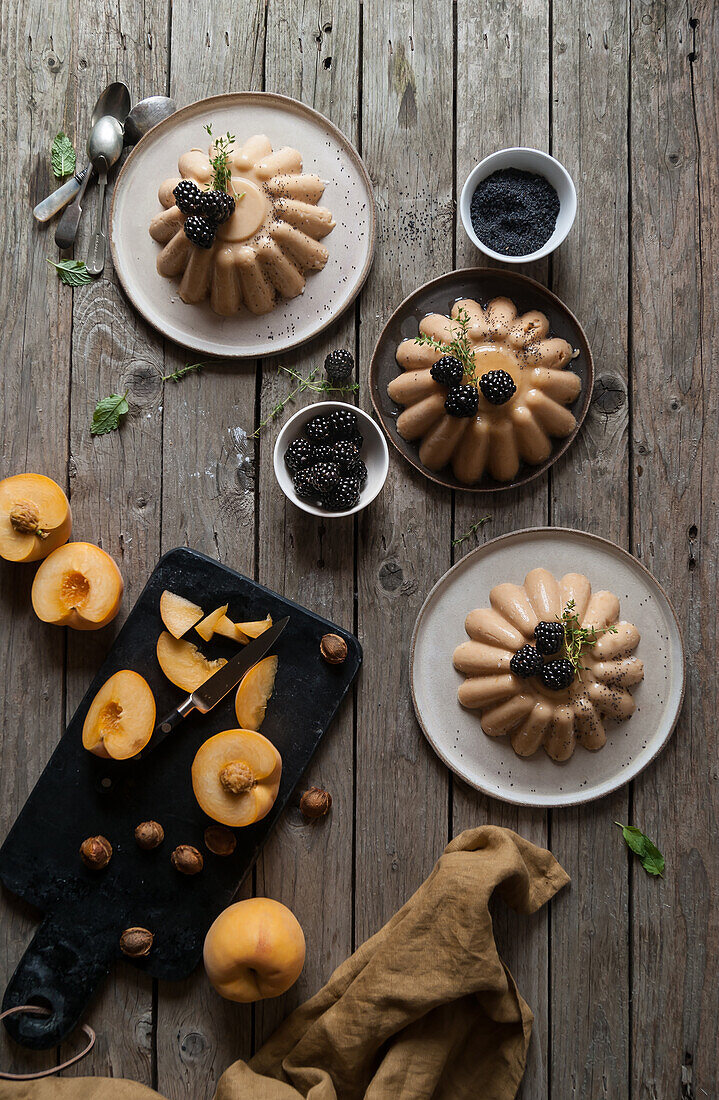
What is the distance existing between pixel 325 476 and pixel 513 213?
2.88 ft

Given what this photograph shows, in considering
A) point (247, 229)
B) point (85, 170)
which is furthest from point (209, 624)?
point (85, 170)

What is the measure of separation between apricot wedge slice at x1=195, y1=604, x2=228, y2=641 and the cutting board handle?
2.53 ft

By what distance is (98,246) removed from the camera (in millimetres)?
2289

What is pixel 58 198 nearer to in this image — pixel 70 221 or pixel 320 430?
pixel 70 221

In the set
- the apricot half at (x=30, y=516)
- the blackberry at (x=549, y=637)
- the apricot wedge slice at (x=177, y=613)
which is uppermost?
the apricot half at (x=30, y=516)

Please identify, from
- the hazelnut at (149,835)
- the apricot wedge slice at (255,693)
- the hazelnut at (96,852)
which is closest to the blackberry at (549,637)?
the apricot wedge slice at (255,693)

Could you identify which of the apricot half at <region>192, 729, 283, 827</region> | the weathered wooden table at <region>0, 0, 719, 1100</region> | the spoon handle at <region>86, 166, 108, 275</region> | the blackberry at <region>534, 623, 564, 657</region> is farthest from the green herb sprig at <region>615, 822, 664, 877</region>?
the spoon handle at <region>86, 166, 108, 275</region>

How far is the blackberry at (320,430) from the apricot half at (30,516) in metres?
0.66

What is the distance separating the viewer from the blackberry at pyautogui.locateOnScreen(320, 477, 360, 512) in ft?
6.93

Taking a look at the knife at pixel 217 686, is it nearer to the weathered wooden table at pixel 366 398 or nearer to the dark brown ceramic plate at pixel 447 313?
the weathered wooden table at pixel 366 398

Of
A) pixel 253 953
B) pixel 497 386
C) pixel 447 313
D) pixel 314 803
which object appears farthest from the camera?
pixel 447 313

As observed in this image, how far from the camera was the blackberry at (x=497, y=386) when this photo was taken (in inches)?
81.4

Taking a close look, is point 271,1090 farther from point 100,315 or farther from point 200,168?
point 200,168

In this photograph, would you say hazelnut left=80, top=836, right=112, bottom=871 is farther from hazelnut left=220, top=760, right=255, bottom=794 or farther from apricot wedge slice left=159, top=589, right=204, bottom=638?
apricot wedge slice left=159, top=589, right=204, bottom=638
